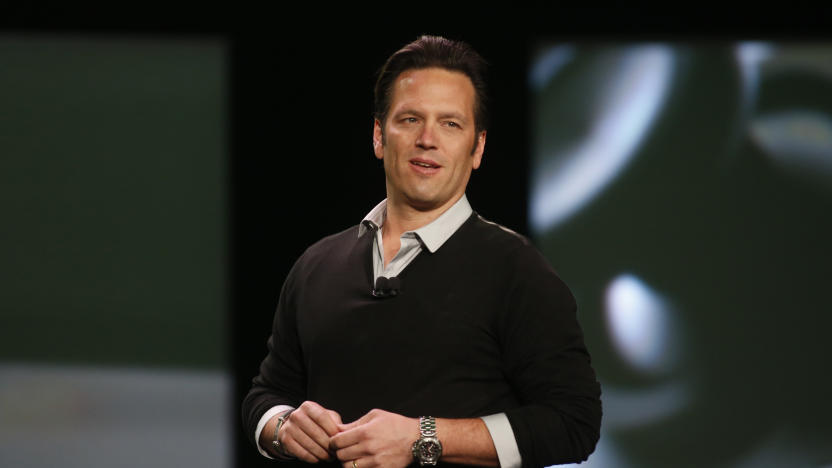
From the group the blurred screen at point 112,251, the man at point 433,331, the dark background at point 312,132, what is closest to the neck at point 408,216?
the man at point 433,331

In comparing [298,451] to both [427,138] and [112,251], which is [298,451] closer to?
[427,138]

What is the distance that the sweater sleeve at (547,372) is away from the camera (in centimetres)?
132

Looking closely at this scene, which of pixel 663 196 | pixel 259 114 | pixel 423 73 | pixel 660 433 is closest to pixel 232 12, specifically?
pixel 259 114

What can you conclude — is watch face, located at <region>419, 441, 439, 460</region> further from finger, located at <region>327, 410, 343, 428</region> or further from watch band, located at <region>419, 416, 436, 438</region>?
finger, located at <region>327, 410, 343, 428</region>

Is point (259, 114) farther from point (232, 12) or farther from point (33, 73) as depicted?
point (33, 73)

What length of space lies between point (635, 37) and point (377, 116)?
2.07 m

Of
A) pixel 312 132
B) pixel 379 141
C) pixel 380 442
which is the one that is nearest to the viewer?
pixel 380 442

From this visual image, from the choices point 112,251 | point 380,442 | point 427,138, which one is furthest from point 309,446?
point 112,251

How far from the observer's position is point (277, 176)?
3248 mm

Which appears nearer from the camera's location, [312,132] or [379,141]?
[379,141]

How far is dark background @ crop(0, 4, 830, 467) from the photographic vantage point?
3.24 meters

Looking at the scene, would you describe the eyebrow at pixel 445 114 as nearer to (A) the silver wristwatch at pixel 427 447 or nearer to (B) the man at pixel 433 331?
(B) the man at pixel 433 331

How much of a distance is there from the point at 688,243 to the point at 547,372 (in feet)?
7.10

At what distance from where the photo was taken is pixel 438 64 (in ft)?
4.84
